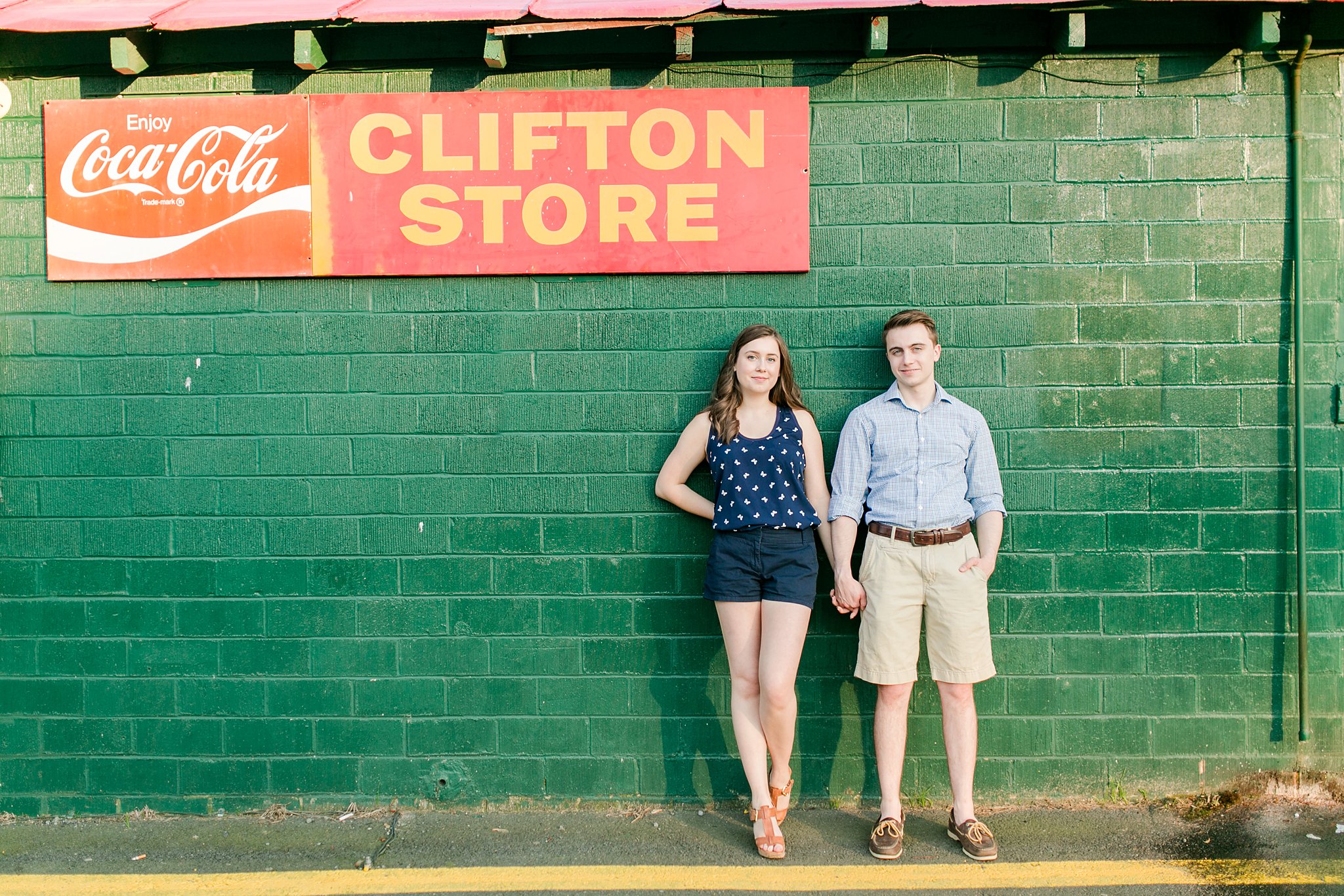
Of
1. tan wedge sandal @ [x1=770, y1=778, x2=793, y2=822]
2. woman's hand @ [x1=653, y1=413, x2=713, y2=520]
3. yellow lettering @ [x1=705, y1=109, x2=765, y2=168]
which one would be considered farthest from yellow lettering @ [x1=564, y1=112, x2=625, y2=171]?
tan wedge sandal @ [x1=770, y1=778, x2=793, y2=822]

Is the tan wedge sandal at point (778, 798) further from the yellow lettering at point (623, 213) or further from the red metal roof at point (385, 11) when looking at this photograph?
the red metal roof at point (385, 11)

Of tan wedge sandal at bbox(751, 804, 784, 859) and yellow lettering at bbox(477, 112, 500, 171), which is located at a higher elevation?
yellow lettering at bbox(477, 112, 500, 171)

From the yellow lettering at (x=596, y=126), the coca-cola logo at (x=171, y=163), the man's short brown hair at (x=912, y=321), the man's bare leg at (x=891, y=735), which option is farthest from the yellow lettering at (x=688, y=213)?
the man's bare leg at (x=891, y=735)

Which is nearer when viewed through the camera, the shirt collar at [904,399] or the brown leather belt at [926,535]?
the brown leather belt at [926,535]

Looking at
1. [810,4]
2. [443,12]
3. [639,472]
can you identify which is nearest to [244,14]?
[443,12]

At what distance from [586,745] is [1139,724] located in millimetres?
2510

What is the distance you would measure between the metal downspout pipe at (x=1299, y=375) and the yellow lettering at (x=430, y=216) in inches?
146

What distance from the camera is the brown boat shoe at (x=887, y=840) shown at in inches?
156

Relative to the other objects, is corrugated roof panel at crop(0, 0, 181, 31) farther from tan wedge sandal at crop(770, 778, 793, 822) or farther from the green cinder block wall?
tan wedge sandal at crop(770, 778, 793, 822)

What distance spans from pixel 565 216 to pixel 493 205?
0.33 metres

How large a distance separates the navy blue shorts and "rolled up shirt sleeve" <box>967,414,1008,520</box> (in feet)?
2.31

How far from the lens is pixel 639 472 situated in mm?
4449

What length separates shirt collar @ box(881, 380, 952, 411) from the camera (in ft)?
13.5

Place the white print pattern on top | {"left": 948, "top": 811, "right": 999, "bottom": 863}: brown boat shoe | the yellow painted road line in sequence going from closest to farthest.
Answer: the yellow painted road line → {"left": 948, "top": 811, "right": 999, "bottom": 863}: brown boat shoe → the white print pattern on top
